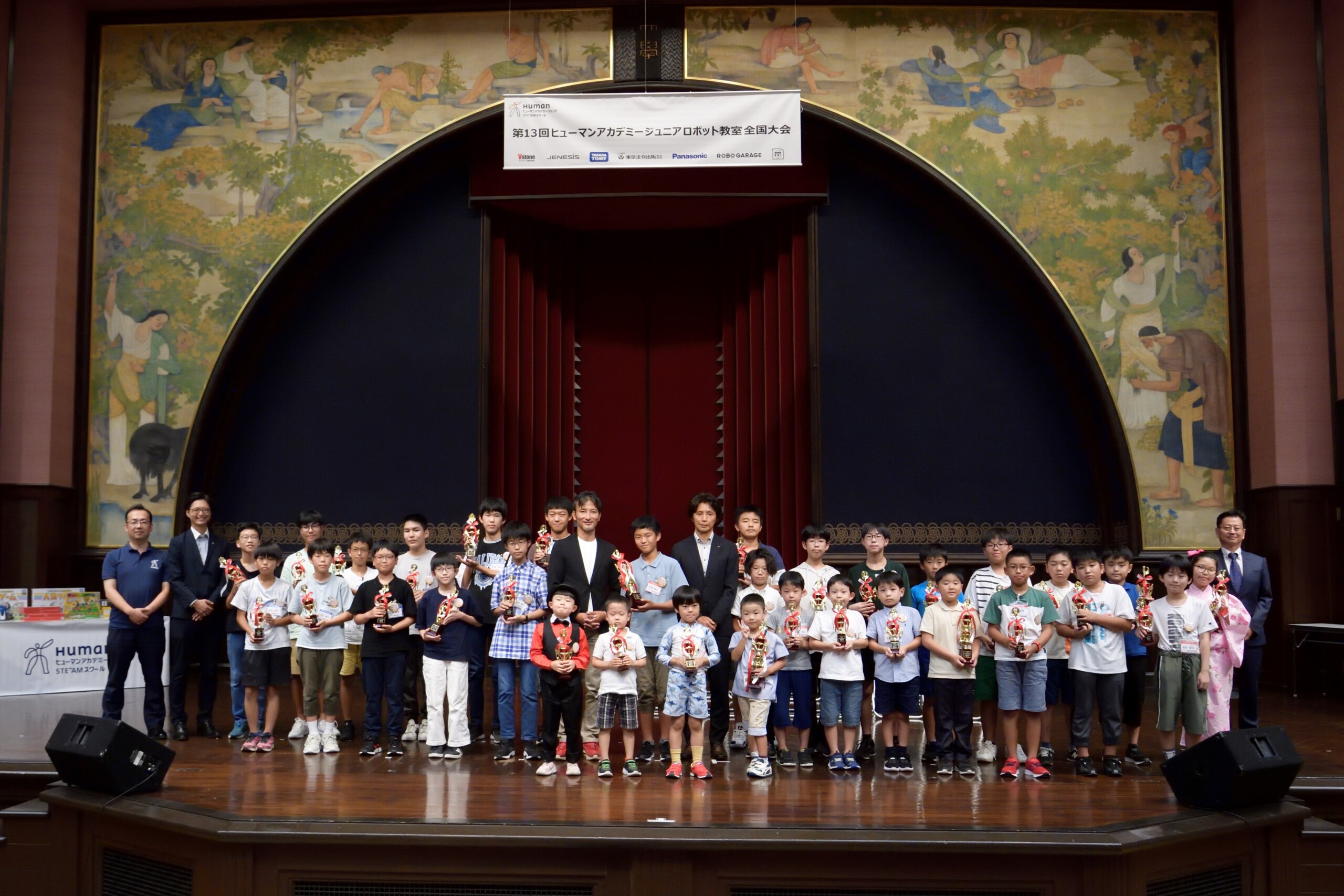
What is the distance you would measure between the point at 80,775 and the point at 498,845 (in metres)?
2.15

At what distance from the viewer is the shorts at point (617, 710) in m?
5.75

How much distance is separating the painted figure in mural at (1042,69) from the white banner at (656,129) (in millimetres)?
2775

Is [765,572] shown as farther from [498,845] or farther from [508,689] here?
[498,845]

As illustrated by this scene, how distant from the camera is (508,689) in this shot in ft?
20.5

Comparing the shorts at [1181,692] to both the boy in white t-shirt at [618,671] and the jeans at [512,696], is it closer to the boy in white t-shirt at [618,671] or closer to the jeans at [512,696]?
the boy in white t-shirt at [618,671]

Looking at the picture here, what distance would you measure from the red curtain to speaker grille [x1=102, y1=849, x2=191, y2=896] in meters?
5.48

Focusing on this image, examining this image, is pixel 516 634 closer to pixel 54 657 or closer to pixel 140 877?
pixel 140 877

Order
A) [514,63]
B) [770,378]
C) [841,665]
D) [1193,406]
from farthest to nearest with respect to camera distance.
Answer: [770,378] → [514,63] → [1193,406] → [841,665]

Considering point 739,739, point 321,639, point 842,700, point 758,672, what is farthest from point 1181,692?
point 321,639

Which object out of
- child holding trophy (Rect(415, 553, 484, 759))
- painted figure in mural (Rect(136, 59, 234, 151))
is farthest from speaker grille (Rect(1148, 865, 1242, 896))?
painted figure in mural (Rect(136, 59, 234, 151))

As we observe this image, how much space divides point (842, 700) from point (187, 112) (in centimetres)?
774

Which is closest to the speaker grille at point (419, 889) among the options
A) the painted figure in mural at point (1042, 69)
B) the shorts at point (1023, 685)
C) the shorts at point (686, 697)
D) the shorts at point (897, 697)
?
the shorts at point (686, 697)

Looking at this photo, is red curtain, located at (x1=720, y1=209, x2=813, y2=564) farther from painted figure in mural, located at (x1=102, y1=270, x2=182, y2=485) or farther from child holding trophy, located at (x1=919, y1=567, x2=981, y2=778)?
painted figure in mural, located at (x1=102, y1=270, x2=182, y2=485)

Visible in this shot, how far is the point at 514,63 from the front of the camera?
31.9ft
